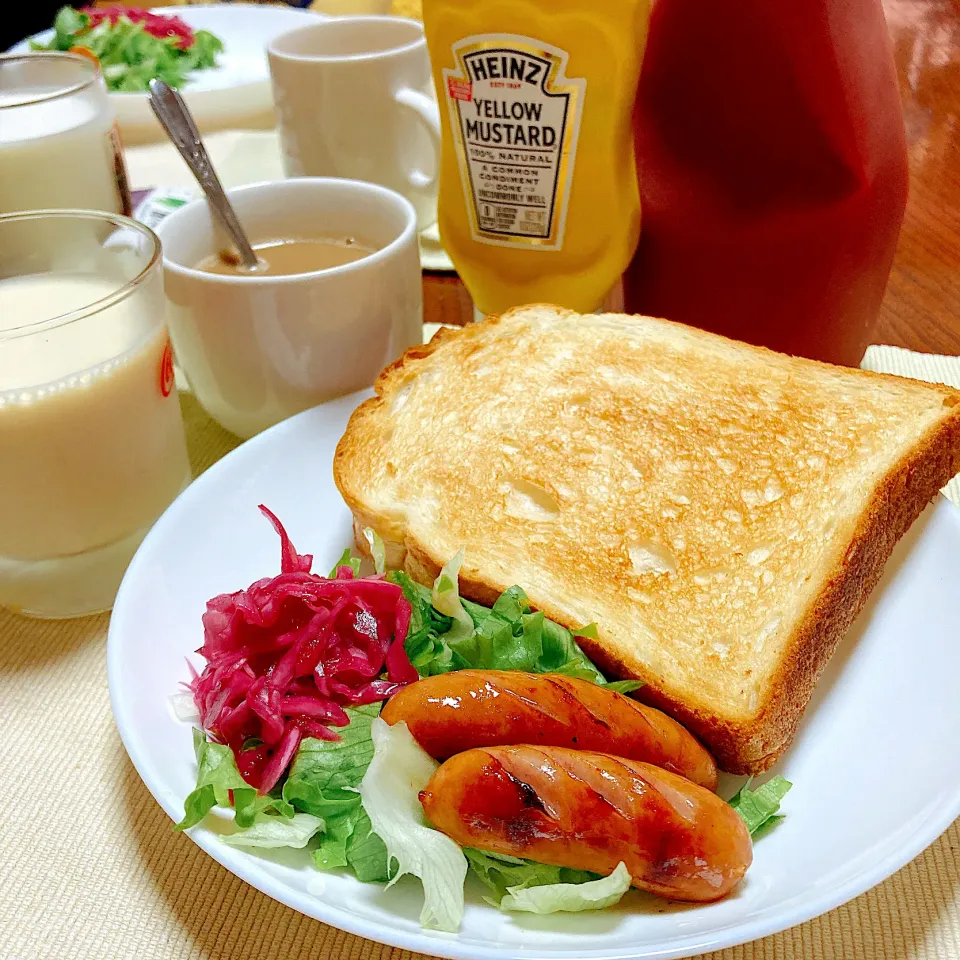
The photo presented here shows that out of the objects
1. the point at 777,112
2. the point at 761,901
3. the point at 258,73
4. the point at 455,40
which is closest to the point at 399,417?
the point at 455,40

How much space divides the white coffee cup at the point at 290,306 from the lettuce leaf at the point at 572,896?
1085 mm

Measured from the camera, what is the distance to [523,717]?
97cm

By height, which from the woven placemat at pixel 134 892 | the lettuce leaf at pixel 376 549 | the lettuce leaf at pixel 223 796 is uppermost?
the lettuce leaf at pixel 223 796

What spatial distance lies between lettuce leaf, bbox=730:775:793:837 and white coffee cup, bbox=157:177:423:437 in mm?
1076

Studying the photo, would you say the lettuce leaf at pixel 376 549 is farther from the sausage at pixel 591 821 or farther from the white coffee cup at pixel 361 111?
the white coffee cup at pixel 361 111

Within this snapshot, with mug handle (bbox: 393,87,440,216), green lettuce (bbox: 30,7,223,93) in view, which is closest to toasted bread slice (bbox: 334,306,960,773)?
mug handle (bbox: 393,87,440,216)

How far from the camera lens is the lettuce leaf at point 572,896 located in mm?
860

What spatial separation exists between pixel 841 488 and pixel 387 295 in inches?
35.1

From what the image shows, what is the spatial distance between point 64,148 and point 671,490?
61.2 inches

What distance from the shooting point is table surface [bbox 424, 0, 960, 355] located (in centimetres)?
206

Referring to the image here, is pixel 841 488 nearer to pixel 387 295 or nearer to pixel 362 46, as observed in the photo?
pixel 387 295

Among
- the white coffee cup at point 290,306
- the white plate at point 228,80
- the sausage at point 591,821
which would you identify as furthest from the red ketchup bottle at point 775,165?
the white plate at point 228,80

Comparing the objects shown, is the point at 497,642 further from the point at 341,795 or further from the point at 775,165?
the point at 775,165

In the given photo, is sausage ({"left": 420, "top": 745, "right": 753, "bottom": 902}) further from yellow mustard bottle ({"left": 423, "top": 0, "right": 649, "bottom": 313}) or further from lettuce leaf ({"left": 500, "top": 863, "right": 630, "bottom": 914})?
yellow mustard bottle ({"left": 423, "top": 0, "right": 649, "bottom": 313})
